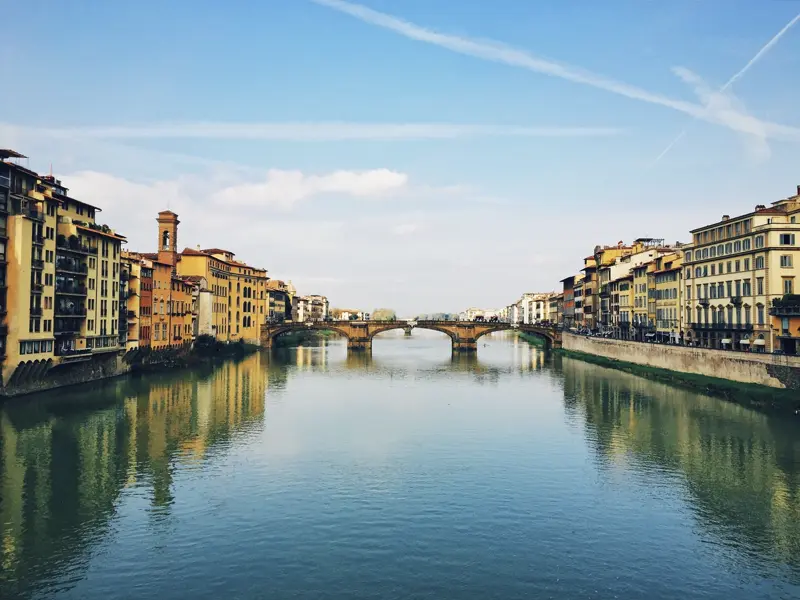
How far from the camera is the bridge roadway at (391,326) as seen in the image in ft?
435

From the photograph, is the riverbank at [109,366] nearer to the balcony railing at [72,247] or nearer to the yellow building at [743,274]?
the balcony railing at [72,247]

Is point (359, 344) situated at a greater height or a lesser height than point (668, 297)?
lesser

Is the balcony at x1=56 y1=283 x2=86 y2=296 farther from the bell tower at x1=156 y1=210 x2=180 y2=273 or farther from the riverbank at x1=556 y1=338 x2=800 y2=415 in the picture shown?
the riverbank at x1=556 y1=338 x2=800 y2=415

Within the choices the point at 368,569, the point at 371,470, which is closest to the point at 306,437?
the point at 371,470

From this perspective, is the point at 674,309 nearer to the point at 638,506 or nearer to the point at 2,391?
the point at 638,506

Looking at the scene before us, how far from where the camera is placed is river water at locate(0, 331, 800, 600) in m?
21.5

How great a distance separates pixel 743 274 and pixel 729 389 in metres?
15.2

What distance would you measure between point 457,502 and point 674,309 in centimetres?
6646

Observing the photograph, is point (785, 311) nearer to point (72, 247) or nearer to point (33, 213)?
point (33, 213)

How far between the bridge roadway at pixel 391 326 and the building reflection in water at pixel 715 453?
2596 inches

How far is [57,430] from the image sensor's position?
144 ft

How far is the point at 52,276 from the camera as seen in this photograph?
59.3 m

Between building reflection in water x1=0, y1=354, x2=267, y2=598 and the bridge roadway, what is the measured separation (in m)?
64.0

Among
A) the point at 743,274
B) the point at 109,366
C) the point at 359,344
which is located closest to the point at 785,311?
the point at 743,274
